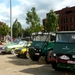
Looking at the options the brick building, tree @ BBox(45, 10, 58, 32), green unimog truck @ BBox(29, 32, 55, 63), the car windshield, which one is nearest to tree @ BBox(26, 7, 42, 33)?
tree @ BBox(45, 10, 58, 32)

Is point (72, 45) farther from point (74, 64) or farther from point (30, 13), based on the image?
point (30, 13)

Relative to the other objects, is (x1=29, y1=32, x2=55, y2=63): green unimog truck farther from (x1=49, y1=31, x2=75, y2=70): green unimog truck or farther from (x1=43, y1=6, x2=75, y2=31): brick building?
(x1=43, y1=6, x2=75, y2=31): brick building

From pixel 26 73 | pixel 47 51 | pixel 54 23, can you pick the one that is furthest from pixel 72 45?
pixel 54 23

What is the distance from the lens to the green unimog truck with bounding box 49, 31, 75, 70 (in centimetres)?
1000

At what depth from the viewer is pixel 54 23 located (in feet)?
138

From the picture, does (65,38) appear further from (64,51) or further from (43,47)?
(43,47)

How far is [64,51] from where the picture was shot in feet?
34.0

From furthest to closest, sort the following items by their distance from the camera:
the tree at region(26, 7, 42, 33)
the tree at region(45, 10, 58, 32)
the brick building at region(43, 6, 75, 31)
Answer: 1. the brick building at region(43, 6, 75, 31)
2. the tree at region(45, 10, 58, 32)
3. the tree at region(26, 7, 42, 33)

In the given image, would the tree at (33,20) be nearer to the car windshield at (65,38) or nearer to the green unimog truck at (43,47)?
the green unimog truck at (43,47)

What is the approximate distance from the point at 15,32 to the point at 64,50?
52.0 meters

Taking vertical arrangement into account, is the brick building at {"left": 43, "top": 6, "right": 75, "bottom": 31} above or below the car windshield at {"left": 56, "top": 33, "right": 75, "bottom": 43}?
above

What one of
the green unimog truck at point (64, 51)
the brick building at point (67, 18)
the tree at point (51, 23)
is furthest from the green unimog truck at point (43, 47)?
the brick building at point (67, 18)

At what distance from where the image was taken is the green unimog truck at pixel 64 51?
10.0 meters

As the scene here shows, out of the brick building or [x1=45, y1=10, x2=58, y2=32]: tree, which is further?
the brick building
